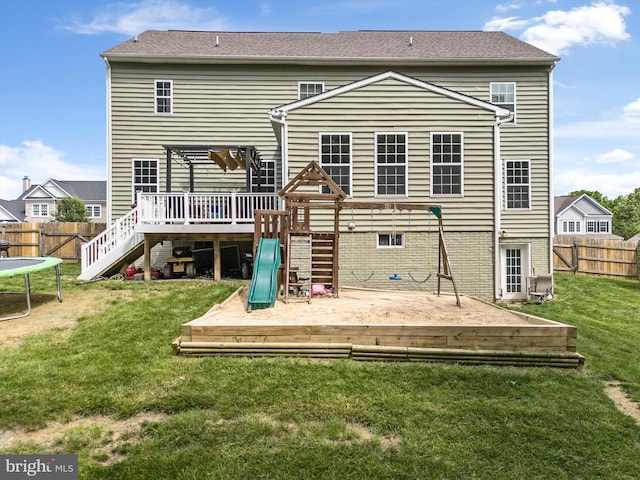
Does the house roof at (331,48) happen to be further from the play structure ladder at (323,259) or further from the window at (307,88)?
the play structure ladder at (323,259)

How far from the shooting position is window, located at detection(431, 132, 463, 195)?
10922 mm

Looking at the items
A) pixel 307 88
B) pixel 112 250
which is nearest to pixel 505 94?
pixel 307 88

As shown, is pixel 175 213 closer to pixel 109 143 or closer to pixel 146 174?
pixel 146 174

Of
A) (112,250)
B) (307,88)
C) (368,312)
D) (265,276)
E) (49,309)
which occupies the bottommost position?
(49,309)

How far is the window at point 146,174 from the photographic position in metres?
13.3

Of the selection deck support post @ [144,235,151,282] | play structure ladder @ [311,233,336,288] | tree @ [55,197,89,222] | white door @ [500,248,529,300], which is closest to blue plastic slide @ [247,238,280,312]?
play structure ladder @ [311,233,336,288]

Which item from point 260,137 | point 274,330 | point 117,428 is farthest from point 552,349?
point 260,137

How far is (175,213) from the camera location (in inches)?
429

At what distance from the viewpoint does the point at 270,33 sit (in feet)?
54.6

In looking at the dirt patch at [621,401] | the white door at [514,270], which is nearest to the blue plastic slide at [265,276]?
the dirt patch at [621,401]

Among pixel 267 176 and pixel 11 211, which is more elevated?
pixel 11 211

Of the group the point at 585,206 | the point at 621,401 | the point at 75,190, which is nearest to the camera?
the point at 621,401

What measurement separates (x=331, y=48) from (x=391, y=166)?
263 inches

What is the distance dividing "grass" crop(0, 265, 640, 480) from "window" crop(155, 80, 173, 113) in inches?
402
